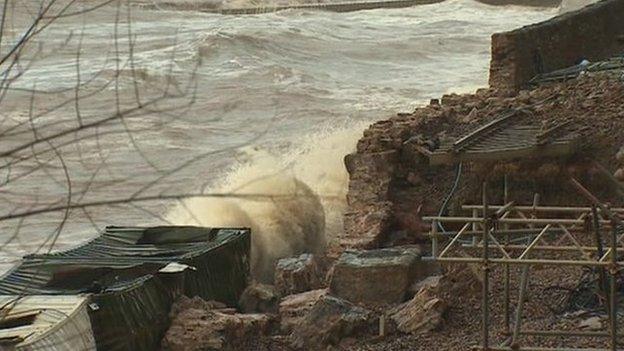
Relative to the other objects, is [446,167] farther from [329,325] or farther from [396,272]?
[329,325]

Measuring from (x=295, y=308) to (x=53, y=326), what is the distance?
10.6 feet

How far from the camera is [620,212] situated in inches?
491

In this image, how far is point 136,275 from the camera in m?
16.7

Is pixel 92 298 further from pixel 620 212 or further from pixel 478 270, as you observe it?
pixel 620 212

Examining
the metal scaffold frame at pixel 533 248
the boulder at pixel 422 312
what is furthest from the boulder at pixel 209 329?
the metal scaffold frame at pixel 533 248

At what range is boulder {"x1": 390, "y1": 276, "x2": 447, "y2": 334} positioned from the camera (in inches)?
589

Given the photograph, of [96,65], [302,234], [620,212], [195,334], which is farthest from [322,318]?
[96,65]

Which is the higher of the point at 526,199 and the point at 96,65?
the point at 526,199

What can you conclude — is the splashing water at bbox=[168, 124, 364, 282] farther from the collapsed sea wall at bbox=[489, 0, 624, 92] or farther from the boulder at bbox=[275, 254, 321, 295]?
the collapsed sea wall at bbox=[489, 0, 624, 92]

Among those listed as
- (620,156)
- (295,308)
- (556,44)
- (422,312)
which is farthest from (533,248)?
(556,44)

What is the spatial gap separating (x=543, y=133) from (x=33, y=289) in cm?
495

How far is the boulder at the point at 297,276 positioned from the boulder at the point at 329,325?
227 centimetres

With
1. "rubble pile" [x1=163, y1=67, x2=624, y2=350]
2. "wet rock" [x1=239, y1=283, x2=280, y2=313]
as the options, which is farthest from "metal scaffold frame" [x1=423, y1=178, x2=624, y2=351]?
"wet rock" [x1=239, y1=283, x2=280, y2=313]

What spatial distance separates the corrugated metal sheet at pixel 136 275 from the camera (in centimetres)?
1520
